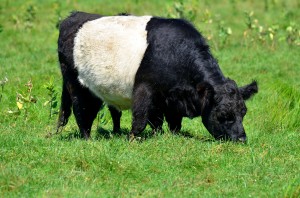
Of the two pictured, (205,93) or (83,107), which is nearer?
(205,93)

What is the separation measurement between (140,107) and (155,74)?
1.44 ft

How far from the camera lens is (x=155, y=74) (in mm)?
8117


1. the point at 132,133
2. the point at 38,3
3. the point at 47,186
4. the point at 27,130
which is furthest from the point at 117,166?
the point at 38,3

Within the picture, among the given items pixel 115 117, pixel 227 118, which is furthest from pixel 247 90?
pixel 115 117

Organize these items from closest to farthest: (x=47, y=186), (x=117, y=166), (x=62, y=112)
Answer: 1. (x=47, y=186)
2. (x=117, y=166)
3. (x=62, y=112)

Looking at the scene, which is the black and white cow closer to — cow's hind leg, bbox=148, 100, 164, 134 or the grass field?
cow's hind leg, bbox=148, 100, 164, 134

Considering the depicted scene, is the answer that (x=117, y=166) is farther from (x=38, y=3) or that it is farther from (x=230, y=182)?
(x=38, y=3)

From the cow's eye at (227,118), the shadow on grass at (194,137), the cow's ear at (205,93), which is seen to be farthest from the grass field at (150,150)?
the cow's ear at (205,93)

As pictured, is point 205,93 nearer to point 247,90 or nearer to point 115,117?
point 247,90

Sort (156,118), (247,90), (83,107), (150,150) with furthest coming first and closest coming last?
(83,107), (156,118), (247,90), (150,150)

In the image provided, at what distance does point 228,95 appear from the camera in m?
7.89

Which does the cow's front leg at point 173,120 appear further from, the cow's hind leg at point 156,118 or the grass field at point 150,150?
the grass field at point 150,150

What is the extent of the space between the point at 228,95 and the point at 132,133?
1.28 m

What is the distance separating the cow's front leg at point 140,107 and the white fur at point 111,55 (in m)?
0.20
